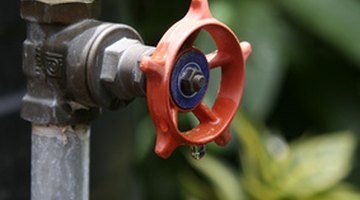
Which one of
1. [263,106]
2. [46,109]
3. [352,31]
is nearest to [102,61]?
[46,109]

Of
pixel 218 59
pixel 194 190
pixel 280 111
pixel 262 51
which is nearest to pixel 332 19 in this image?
pixel 262 51

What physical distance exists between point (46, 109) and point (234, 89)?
0.51 ft

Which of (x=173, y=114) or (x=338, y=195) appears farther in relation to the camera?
(x=338, y=195)

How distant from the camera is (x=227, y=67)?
0.69 meters

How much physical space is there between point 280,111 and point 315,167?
25 centimetres

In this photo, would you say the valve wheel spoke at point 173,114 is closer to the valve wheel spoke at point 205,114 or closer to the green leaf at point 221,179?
the valve wheel spoke at point 205,114

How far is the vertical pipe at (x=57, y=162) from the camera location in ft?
2.29

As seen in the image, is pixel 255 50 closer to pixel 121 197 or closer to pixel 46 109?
pixel 121 197

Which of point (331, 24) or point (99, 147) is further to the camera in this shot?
point (331, 24)

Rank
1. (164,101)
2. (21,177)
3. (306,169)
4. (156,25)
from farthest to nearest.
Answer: (156,25) < (306,169) < (21,177) < (164,101)

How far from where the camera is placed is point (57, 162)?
0.70 meters

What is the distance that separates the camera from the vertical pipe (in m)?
0.70

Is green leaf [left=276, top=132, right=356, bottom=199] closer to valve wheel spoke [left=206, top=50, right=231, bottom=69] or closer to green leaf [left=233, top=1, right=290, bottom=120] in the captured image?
green leaf [left=233, top=1, right=290, bottom=120]

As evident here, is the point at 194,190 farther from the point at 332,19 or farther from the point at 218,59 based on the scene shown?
the point at 218,59
